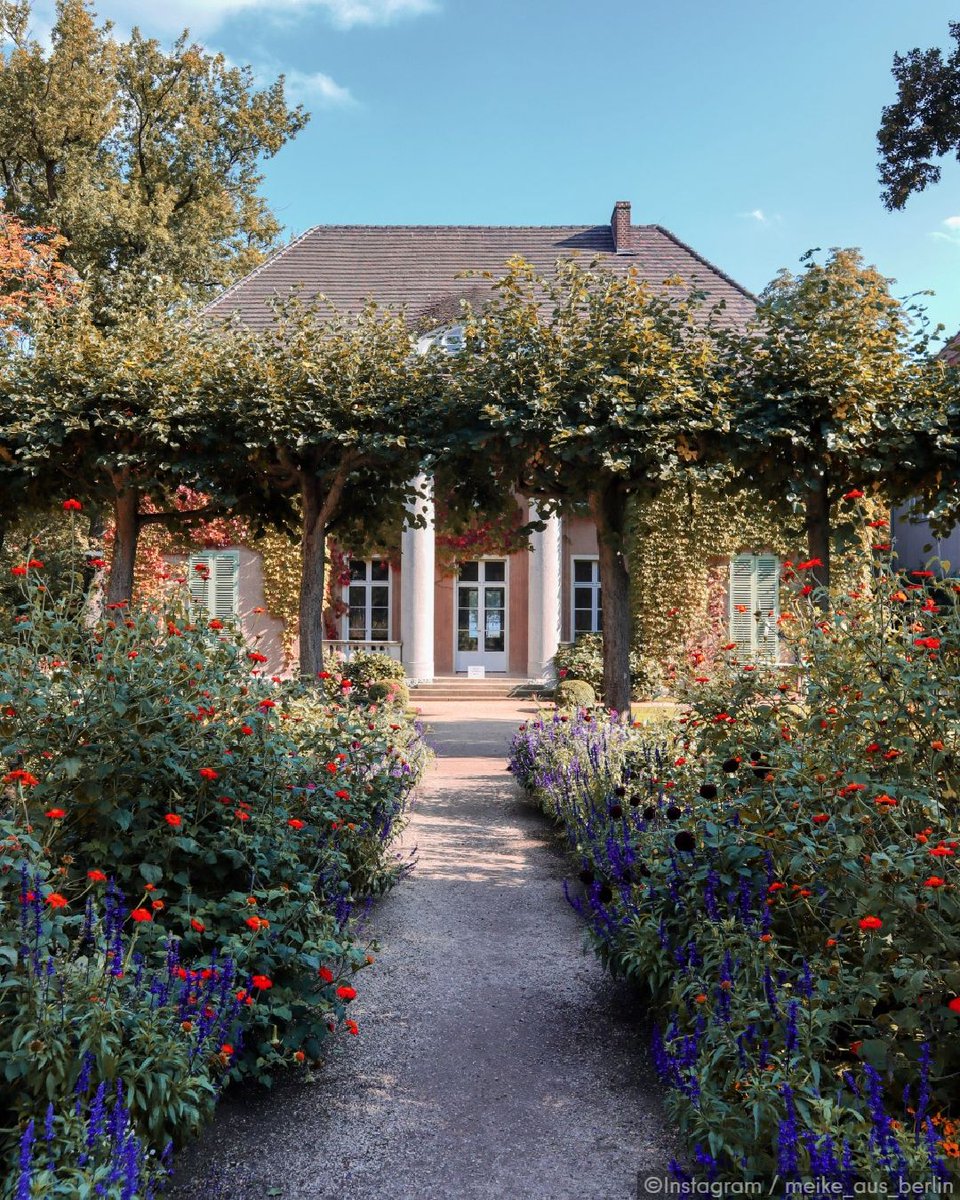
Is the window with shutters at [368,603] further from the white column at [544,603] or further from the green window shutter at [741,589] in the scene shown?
the green window shutter at [741,589]

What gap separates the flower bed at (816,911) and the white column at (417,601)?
41.1 feet

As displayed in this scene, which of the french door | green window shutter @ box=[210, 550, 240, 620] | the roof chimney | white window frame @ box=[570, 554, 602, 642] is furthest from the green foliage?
the roof chimney

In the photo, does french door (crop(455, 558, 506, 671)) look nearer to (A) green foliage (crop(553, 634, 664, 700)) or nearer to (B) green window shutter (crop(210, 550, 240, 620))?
(A) green foliage (crop(553, 634, 664, 700))

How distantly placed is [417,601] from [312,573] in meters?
6.93

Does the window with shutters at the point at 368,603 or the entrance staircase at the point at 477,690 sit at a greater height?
the window with shutters at the point at 368,603

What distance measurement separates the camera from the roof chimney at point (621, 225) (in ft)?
62.2

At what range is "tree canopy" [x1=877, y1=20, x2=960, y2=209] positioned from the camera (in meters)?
8.06

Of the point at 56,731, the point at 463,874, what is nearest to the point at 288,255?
the point at 463,874

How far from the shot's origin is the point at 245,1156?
2.58m

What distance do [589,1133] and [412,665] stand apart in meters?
14.0

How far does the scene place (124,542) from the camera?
998 cm

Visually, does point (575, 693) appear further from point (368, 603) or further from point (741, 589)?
point (368, 603)

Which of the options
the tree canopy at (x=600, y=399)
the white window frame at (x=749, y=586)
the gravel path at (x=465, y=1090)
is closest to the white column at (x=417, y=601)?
the white window frame at (x=749, y=586)

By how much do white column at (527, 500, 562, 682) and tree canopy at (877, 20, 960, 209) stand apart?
8942mm
